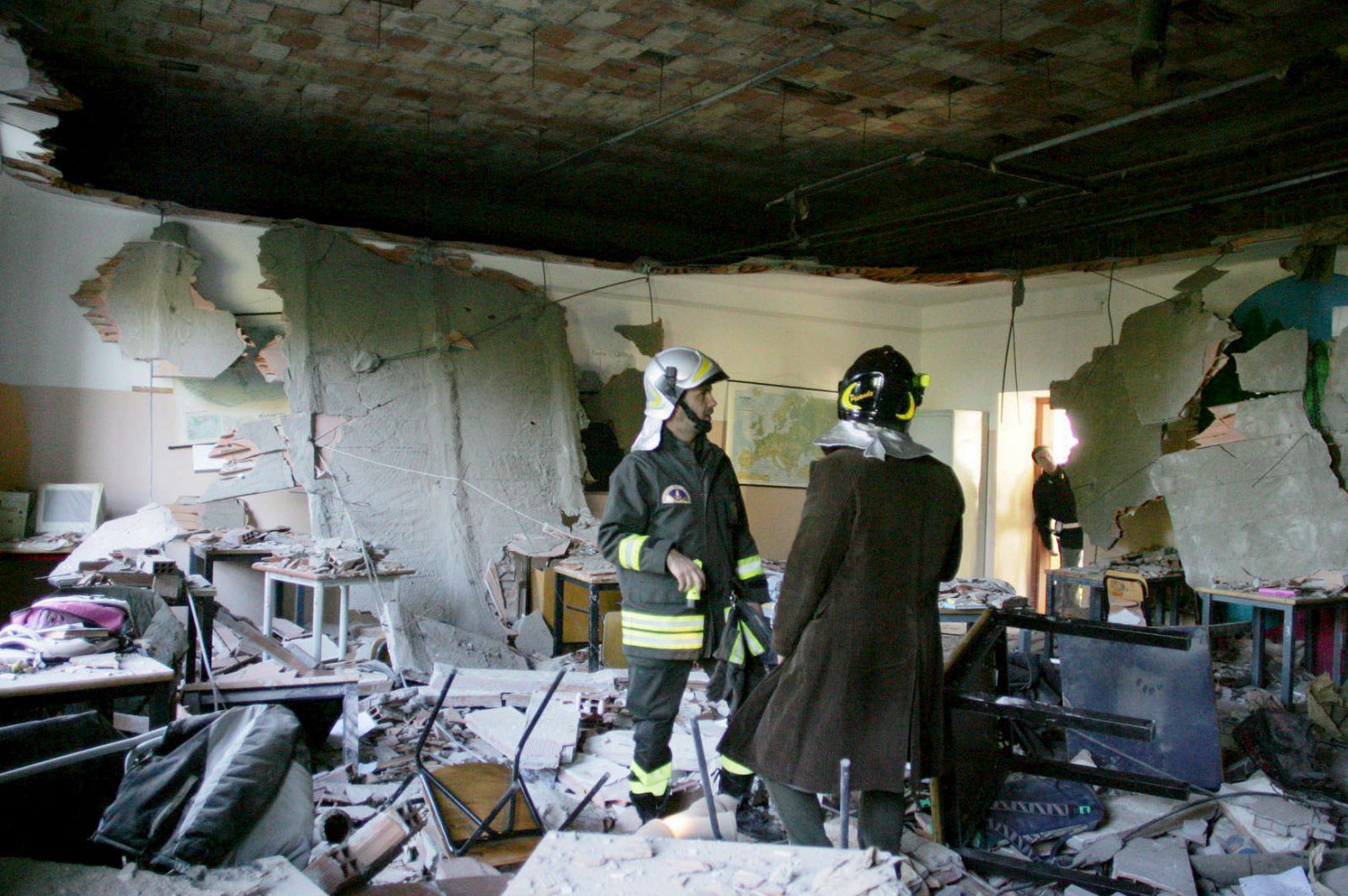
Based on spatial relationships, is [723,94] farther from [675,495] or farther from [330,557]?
[330,557]

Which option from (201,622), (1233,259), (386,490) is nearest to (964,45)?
(1233,259)

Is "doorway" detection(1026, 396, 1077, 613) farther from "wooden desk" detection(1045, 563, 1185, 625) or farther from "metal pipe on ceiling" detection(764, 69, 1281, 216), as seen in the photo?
"metal pipe on ceiling" detection(764, 69, 1281, 216)

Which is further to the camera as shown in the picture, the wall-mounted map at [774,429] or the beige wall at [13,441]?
the wall-mounted map at [774,429]

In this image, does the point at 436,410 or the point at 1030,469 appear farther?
the point at 1030,469

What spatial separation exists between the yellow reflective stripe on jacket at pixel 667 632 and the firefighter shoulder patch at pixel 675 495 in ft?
1.45

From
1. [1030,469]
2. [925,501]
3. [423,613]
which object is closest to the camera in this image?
[925,501]

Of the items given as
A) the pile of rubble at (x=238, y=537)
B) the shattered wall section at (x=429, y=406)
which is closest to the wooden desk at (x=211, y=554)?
the pile of rubble at (x=238, y=537)

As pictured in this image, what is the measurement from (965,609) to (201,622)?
424 centimetres

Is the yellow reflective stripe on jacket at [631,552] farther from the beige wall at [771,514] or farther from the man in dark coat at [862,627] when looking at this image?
the beige wall at [771,514]

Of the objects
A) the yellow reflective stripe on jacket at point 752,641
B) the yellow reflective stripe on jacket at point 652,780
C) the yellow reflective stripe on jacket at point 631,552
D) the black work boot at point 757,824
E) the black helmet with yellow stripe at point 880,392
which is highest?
the black helmet with yellow stripe at point 880,392

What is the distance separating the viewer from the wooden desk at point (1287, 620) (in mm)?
5941

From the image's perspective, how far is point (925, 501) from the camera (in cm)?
285

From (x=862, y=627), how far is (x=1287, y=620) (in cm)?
452

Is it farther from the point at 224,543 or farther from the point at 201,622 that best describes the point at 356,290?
the point at 201,622
